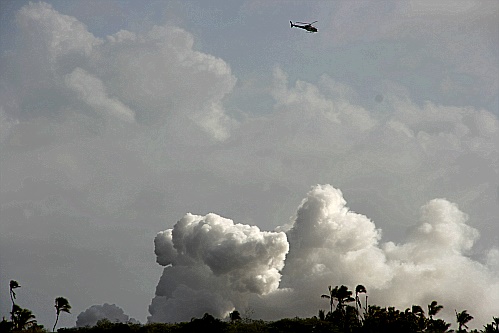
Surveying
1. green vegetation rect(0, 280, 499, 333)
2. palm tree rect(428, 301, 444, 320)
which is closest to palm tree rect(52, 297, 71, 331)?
green vegetation rect(0, 280, 499, 333)

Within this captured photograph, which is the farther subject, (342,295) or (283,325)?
(342,295)

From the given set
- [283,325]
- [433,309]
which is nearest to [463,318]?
[433,309]

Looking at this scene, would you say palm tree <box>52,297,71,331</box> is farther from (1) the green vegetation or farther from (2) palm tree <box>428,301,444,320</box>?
(2) palm tree <box>428,301,444,320</box>

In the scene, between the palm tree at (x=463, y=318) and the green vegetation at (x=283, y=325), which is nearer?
the green vegetation at (x=283, y=325)

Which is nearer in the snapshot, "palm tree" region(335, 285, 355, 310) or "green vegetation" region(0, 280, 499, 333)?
"green vegetation" region(0, 280, 499, 333)

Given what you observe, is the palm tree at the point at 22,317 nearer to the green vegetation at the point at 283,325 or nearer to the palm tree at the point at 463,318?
the green vegetation at the point at 283,325

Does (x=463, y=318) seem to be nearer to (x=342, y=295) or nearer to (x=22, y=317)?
(x=342, y=295)

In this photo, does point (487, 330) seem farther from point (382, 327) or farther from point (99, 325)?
point (99, 325)

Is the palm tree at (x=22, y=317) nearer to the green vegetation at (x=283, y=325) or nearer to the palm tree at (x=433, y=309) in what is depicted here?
the green vegetation at (x=283, y=325)

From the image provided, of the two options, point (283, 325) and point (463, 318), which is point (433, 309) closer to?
point (463, 318)

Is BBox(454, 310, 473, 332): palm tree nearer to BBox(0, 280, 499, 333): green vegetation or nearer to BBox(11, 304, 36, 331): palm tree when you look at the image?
BBox(0, 280, 499, 333): green vegetation

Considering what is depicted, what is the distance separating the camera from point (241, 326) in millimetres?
104875

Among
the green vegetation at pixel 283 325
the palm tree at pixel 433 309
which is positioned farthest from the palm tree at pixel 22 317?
the palm tree at pixel 433 309

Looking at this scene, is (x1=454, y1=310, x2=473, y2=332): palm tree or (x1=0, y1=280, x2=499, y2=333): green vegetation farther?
(x1=454, y1=310, x2=473, y2=332): palm tree
